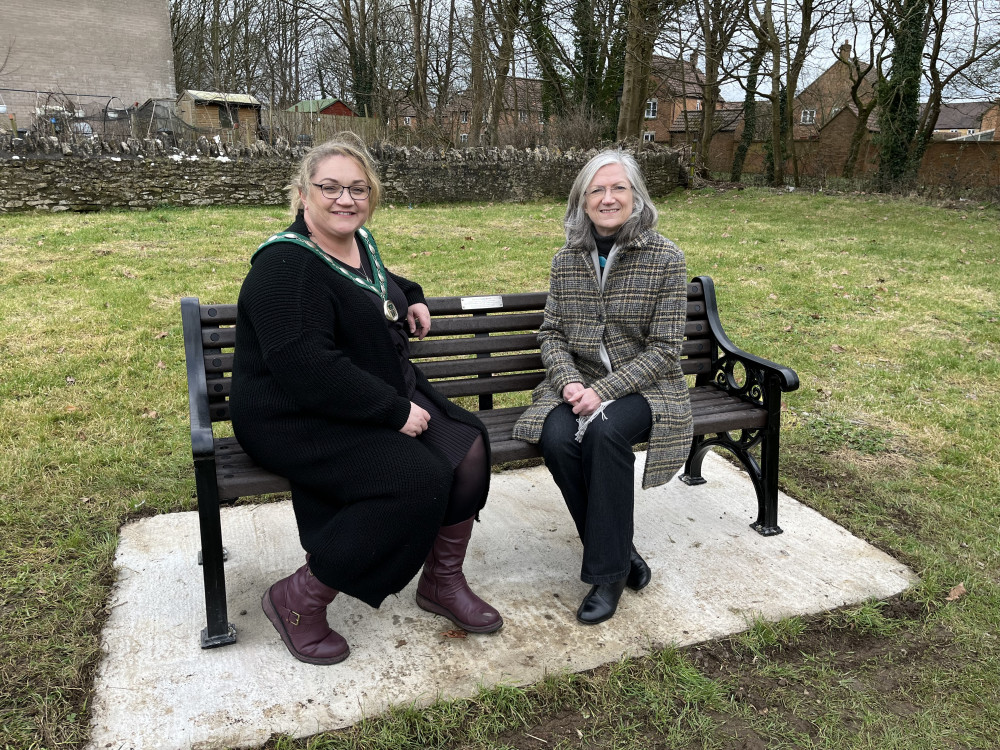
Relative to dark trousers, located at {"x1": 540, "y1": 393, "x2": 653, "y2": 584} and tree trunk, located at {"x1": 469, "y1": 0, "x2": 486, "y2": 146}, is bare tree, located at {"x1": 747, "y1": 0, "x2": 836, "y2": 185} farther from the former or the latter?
dark trousers, located at {"x1": 540, "y1": 393, "x2": 653, "y2": 584}

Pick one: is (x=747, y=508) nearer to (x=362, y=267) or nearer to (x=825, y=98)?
(x=362, y=267)

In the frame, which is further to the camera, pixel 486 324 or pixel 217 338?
pixel 486 324

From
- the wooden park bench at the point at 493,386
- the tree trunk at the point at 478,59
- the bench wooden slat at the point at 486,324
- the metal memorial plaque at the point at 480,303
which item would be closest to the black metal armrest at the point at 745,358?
the wooden park bench at the point at 493,386

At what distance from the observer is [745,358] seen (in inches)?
136

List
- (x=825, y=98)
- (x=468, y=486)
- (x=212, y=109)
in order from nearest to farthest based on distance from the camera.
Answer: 1. (x=468, y=486)
2. (x=212, y=109)
3. (x=825, y=98)

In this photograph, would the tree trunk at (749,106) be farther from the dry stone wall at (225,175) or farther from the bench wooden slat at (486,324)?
the bench wooden slat at (486,324)

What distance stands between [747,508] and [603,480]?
4.32ft

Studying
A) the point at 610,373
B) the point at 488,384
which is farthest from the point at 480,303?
the point at 610,373

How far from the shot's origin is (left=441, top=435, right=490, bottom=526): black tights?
262 cm

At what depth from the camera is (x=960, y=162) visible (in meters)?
21.4

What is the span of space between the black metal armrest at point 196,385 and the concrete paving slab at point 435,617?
27.8 inches

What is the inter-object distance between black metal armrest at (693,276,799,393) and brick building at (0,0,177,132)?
25.3 meters


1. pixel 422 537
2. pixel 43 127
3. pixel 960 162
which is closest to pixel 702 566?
pixel 422 537

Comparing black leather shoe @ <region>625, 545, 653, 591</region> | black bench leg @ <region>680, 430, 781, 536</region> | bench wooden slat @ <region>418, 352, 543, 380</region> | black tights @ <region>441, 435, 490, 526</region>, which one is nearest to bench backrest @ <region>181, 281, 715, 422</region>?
bench wooden slat @ <region>418, 352, 543, 380</region>
